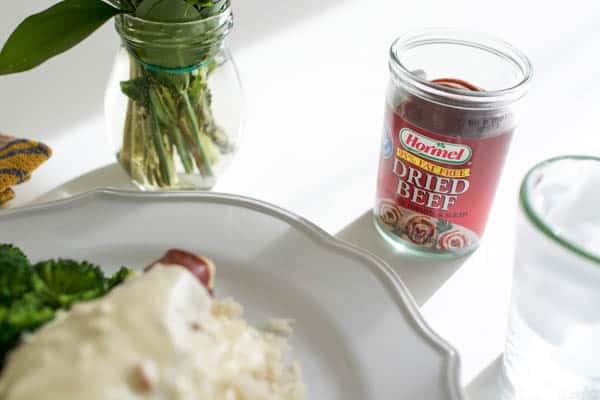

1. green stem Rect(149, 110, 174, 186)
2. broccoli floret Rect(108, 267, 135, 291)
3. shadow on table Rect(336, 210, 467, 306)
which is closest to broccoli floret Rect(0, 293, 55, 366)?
broccoli floret Rect(108, 267, 135, 291)

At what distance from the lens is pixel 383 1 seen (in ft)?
5.21

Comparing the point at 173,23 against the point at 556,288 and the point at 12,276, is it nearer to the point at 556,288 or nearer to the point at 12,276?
the point at 12,276

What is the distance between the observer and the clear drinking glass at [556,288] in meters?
0.69

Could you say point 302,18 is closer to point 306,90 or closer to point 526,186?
point 306,90

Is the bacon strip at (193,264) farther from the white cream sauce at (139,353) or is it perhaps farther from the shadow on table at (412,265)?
the shadow on table at (412,265)

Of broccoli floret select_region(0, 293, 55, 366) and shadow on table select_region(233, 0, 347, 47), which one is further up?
broccoli floret select_region(0, 293, 55, 366)

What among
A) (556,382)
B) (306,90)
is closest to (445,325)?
(556,382)

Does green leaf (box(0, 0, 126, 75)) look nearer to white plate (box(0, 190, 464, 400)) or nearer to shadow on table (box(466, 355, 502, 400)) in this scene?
white plate (box(0, 190, 464, 400))

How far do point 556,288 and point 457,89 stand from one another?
27 cm

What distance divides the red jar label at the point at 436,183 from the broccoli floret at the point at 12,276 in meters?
0.47

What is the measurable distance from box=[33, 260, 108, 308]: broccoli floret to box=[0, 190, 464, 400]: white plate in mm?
93

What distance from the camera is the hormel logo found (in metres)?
0.88

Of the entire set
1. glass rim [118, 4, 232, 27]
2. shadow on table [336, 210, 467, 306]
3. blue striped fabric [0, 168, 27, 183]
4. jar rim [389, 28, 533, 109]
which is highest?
glass rim [118, 4, 232, 27]

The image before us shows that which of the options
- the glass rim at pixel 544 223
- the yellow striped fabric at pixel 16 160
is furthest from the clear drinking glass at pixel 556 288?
the yellow striped fabric at pixel 16 160
